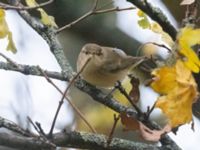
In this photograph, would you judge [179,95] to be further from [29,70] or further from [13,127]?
[29,70]

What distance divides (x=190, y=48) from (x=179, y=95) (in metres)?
0.07

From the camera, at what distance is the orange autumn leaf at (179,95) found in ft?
2.49

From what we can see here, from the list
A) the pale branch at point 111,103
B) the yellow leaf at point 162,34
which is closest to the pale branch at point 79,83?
the pale branch at point 111,103

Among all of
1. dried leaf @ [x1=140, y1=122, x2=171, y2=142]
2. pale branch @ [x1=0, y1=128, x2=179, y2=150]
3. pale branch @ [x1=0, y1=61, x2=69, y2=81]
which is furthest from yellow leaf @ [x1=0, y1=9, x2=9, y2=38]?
dried leaf @ [x1=140, y1=122, x2=171, y2=142]

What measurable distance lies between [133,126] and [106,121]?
5.10 feet

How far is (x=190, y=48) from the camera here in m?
0.74

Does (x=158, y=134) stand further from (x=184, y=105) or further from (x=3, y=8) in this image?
(x=3, y=8)

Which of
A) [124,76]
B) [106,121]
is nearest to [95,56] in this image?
[124,76]

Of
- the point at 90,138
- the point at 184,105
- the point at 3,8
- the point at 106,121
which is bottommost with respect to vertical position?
the point at 106,121

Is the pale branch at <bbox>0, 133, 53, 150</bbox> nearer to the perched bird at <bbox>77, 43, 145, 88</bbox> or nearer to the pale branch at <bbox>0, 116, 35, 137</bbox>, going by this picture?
the pale branch at <bbox>0, 116, 35, 137</bbox>

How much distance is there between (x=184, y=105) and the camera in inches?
30.5

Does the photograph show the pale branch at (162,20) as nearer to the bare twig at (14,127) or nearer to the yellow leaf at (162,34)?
the yellow leaf at (162,34)

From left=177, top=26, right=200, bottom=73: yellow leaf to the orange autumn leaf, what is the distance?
13mm

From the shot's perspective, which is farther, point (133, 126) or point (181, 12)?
point (181, 12)
